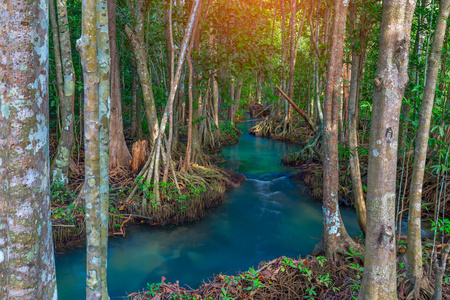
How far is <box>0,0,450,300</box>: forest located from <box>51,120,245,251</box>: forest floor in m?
0.03

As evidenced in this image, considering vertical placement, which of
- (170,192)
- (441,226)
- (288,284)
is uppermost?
(441,226)

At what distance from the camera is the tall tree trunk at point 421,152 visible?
343cm

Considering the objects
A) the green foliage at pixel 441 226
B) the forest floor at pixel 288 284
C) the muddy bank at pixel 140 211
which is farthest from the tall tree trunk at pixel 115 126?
the green foliage at pixel 441 226

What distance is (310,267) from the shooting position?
4.38m

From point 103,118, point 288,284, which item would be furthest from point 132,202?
point 103,118

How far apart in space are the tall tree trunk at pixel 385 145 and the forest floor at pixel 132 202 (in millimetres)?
4771

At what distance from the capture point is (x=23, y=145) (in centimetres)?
210

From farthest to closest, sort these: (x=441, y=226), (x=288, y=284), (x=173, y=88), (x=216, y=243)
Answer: (x=173, y=88)
(x=216, y=243)
(x=288, y=284)
(x=441, y=226)

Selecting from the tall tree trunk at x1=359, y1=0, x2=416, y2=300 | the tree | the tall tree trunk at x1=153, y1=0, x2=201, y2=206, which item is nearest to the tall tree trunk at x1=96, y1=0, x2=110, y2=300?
the tree

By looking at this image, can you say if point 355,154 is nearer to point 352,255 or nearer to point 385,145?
point 352,255

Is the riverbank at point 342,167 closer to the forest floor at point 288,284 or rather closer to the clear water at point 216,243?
the clear water at point 216,243

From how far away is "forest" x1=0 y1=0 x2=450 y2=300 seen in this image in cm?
216

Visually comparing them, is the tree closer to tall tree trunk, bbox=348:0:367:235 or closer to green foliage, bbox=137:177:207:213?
tall tree trunk, bbox=348:0:367:235

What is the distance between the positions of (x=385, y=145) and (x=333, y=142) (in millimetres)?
1866
